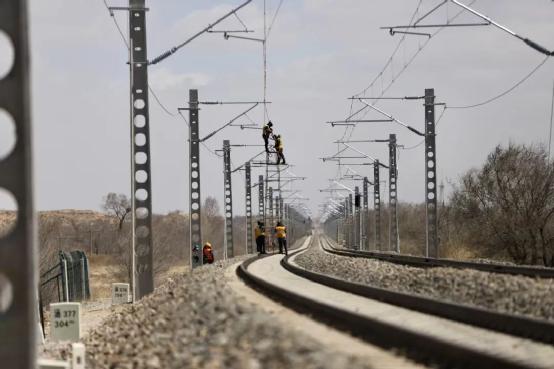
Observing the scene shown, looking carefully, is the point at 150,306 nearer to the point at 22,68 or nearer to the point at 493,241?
the point at 22,68

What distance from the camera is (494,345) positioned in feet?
37.7

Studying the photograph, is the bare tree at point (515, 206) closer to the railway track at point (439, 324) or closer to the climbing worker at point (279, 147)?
the climbing worker at point (279, 147)

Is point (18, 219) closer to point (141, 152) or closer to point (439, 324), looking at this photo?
point (439, 324)

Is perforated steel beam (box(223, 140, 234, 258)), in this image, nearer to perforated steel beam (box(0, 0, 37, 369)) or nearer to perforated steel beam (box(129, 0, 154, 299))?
perforated steel beam (box(129, 0, 154, 299))

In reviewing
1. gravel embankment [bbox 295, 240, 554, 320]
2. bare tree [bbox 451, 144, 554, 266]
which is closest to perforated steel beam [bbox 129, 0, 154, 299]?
gravel embankment [bbox 295, 240, 554, 320]

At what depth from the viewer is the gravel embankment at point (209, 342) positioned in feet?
28.2

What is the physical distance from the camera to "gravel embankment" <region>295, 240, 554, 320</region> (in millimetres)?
17203

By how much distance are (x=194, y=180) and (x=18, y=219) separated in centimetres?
4093

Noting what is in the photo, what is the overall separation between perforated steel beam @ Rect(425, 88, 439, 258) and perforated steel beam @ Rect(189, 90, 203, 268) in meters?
11.0

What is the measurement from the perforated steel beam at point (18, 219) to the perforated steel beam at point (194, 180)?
39027mm

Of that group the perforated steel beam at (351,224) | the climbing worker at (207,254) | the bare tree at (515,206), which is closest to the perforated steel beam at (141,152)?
the climbing worker at (207,254)

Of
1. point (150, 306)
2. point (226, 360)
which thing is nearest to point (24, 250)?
point (226, 360)

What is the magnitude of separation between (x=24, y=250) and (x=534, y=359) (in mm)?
5248

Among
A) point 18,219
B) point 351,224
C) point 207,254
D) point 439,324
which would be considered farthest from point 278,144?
point 351,224
